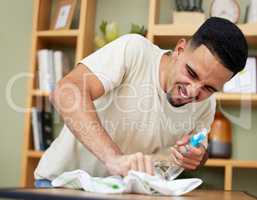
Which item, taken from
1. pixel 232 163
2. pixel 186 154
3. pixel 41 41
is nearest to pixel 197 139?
pixel 186 154

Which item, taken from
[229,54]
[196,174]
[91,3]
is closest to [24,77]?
[91,3]

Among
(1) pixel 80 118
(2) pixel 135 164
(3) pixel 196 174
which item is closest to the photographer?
(2) pixel 135 164

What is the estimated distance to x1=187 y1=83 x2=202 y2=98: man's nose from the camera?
4.88 ft

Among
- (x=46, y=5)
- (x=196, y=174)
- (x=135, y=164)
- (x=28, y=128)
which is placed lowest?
(x=196, y=174)

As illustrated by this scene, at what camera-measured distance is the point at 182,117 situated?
1.65 metres

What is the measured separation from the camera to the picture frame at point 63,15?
2.85 meters

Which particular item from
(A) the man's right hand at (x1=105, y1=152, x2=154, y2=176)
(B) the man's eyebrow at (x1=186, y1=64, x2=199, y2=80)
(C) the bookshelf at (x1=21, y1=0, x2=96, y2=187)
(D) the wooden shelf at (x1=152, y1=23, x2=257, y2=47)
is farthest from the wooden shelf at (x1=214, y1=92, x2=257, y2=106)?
(A) the man's right hand at (x1=105, y1=152, x2=154, y2=176)

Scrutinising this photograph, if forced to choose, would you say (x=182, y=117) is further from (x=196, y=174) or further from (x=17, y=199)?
(x=196, y=174)

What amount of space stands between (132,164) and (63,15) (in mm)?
1888

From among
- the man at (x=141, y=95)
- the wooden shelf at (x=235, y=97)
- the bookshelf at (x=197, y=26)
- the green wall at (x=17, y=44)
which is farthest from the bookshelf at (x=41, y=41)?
the man at (x=141, y=95)

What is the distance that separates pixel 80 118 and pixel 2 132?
179 cm

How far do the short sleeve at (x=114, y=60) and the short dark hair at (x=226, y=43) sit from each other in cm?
22

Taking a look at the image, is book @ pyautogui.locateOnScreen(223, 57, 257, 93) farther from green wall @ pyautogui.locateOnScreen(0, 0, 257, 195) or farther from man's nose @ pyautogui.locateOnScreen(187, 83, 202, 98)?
man's nose @ pyautogui.locateOnScreen(187, 83, 202, 98)

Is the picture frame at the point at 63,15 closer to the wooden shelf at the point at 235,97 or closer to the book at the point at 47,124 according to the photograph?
the book at the point at 47,124
